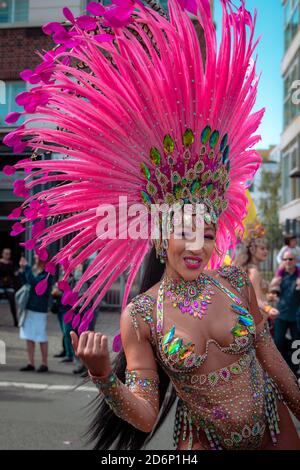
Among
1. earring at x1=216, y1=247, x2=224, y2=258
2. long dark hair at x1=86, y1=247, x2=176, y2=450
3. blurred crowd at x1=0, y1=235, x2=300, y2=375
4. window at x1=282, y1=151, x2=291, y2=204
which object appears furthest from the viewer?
window at x1=282, y1=151, x2=291, y2=204

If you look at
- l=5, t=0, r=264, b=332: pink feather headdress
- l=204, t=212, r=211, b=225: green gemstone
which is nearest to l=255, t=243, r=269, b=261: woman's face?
l=5, t=0, r=264, b=332: pink feather headdress

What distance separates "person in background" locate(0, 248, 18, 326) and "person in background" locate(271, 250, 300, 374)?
4253mm

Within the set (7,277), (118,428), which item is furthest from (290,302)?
(7,277)

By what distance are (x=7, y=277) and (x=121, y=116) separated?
7539mm

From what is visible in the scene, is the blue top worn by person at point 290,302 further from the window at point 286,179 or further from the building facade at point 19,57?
the window at point 286,179

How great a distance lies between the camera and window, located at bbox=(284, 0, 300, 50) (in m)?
13.0

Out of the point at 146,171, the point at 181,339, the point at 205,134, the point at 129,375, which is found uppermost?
the point at 205,134

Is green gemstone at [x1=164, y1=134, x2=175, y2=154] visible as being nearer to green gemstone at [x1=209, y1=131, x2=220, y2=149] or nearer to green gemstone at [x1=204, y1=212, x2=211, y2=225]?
green gemstone at [x1=209, y1=131, x2=220, y2=149]

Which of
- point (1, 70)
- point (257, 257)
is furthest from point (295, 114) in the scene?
point (1, 70)

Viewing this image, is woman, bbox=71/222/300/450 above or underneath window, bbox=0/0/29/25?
underneath

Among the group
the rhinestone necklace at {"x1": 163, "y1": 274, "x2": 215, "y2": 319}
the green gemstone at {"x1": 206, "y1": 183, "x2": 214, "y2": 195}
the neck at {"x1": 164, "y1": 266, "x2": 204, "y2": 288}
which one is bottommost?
the rhinestone necklace at {"x1": 163, "y1": 274, "x2": 215, "y2": 319}

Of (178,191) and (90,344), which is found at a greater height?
(178,191)

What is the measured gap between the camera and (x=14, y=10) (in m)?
2.75

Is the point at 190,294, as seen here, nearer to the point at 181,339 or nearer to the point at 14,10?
the point at 181,339
